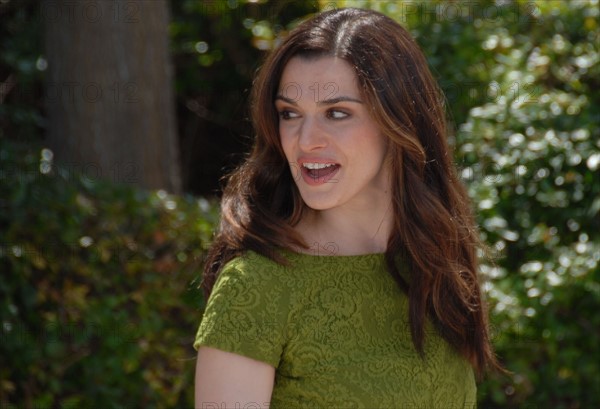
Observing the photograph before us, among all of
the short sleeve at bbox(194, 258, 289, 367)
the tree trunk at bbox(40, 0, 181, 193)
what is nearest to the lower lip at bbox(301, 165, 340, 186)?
the short sleeve at bbox(194, 258, 289, 367)

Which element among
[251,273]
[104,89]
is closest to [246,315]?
[251,273]

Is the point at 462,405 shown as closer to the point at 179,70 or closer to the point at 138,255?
the point at 138,255

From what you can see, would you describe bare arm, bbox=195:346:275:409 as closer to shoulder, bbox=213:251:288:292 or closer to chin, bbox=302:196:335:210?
shoulder, bbox=213:251:288:292

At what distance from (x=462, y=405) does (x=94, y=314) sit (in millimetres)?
1515

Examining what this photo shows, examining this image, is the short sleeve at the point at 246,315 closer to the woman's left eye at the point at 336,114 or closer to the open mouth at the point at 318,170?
the open mouth at the point at 318,170

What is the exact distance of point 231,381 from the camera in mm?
2021

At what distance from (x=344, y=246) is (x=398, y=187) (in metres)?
0.20

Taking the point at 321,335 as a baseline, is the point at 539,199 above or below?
above

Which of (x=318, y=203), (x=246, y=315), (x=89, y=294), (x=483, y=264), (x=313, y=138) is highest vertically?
(x=313, y=138)

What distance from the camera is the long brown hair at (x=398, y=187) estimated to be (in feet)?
7.29

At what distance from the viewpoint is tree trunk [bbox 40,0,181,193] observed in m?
4.50

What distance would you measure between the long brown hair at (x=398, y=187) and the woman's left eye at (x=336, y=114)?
6 cm

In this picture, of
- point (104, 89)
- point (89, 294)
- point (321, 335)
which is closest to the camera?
point (321, 335)

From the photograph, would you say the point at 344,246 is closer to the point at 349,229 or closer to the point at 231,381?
the point at 349,229
